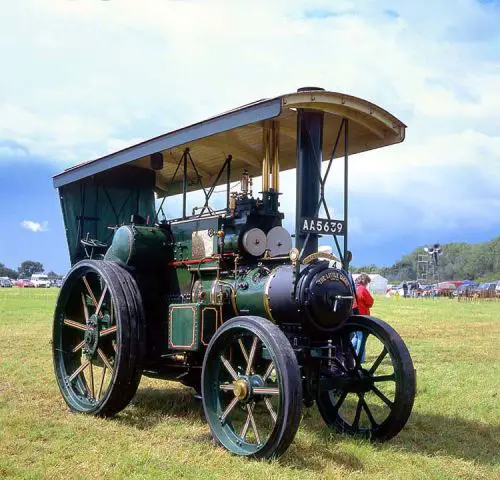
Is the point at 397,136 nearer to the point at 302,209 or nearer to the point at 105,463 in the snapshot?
the point at 302,209

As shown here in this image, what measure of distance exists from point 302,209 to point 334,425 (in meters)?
1.80

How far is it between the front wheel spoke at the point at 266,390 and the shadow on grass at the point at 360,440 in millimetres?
431

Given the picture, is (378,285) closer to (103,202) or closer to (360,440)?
(103,202)

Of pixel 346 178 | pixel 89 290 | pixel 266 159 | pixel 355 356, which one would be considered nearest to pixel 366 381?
pixel 355 356

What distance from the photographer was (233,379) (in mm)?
4781

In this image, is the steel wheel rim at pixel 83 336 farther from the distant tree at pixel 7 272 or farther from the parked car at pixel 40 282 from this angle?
the distant tree at pixel 7 272

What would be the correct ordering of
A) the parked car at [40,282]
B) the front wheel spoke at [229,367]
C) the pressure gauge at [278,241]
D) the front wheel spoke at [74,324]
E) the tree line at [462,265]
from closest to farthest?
the front wheel spoke at [229,367] < the pressure gauge at [278,241] < the front wheel spoke at [74,324] < the parked car at [40,282] < the tree line at [462,265]

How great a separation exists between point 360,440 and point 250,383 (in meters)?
1.06

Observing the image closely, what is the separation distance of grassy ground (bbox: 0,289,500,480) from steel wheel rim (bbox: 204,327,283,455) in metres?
0.15

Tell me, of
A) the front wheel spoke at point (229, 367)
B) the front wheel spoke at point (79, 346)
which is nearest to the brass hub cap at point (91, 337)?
the front wheel spoke at point (79, 346)

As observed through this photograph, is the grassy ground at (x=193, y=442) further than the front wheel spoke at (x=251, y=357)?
No

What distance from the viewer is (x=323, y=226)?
191 inches

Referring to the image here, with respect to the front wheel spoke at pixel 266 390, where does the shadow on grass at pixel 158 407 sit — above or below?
below

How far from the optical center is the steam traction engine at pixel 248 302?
4.61 metres
